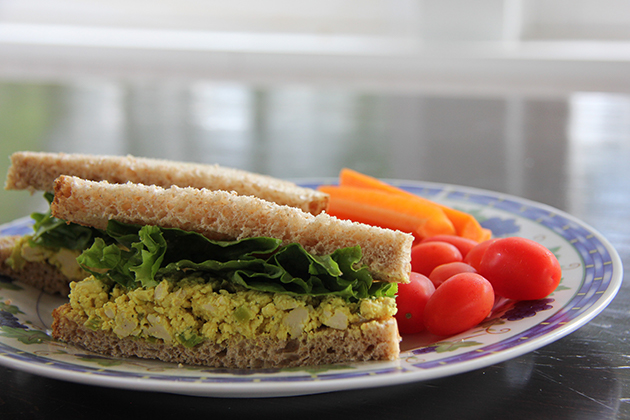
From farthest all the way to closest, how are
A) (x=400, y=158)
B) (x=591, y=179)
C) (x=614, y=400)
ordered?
1. (x=400, y=158)
2. (x=591, y=179)
3. (x=614, y=400)

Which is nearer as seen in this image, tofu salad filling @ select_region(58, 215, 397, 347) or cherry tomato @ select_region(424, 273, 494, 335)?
tofu salad filling @ select_region(58, 215, 397, 347)

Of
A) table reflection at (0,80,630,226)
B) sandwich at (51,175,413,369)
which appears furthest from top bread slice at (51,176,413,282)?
table reflection at (0,80,630,226)

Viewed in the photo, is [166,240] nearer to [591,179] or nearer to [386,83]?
[591,179]

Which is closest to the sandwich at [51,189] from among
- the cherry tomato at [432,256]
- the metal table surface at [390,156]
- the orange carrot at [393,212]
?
the orange carrot at [393,212]

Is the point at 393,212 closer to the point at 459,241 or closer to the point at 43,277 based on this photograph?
the point at 459,241

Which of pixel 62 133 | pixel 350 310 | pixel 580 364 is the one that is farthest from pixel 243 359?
pixel 62 133

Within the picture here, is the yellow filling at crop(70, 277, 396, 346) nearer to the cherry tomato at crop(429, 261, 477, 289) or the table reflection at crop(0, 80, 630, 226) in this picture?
the cherry tomato at crop(429, 261, 477, 289)
